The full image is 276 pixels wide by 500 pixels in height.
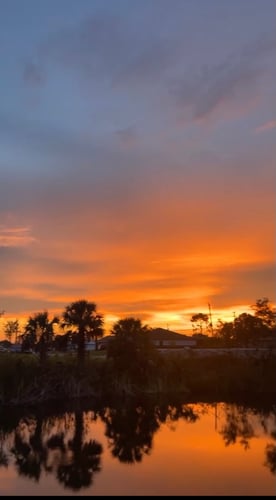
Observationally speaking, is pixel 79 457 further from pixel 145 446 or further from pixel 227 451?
pixel 227 451

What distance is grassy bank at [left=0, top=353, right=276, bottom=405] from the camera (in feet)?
127

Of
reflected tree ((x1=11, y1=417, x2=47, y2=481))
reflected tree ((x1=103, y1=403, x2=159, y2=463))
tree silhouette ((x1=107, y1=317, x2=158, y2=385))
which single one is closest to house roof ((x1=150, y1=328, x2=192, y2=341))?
tree silhouette ((x1=107, y1=317, x2=158, y2=385))

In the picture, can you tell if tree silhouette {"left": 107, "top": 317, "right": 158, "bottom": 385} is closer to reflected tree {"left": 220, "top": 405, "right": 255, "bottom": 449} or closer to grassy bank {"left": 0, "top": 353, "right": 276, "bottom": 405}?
grassy bank {"left": 0, "top": 353, "right": 276, "bottom": 405}

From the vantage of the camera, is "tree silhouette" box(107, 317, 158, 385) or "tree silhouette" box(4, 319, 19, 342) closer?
"tree silhouette" box(107, 317, 158, 385)

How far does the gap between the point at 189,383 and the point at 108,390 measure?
417 inches

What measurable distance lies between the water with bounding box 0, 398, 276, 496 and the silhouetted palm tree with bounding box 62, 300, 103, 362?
738cm

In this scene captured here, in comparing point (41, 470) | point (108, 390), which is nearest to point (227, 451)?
point (41, 470)

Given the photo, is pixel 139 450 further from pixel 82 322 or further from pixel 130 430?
pixel 82 322

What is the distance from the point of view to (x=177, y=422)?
32031 mm

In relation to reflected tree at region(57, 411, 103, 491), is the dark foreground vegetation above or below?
above

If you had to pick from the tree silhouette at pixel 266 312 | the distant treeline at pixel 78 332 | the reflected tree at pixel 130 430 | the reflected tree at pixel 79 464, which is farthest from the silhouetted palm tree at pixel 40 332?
the tree silhouette at pixel 266 312

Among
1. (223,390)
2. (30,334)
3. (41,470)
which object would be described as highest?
(30,334)

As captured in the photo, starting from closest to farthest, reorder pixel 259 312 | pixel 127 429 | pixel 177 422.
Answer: pixel 127 429
pixel 177 422
pixel 259 312

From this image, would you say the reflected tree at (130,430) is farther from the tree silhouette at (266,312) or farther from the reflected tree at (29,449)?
the tree silhouette at (266,312)
